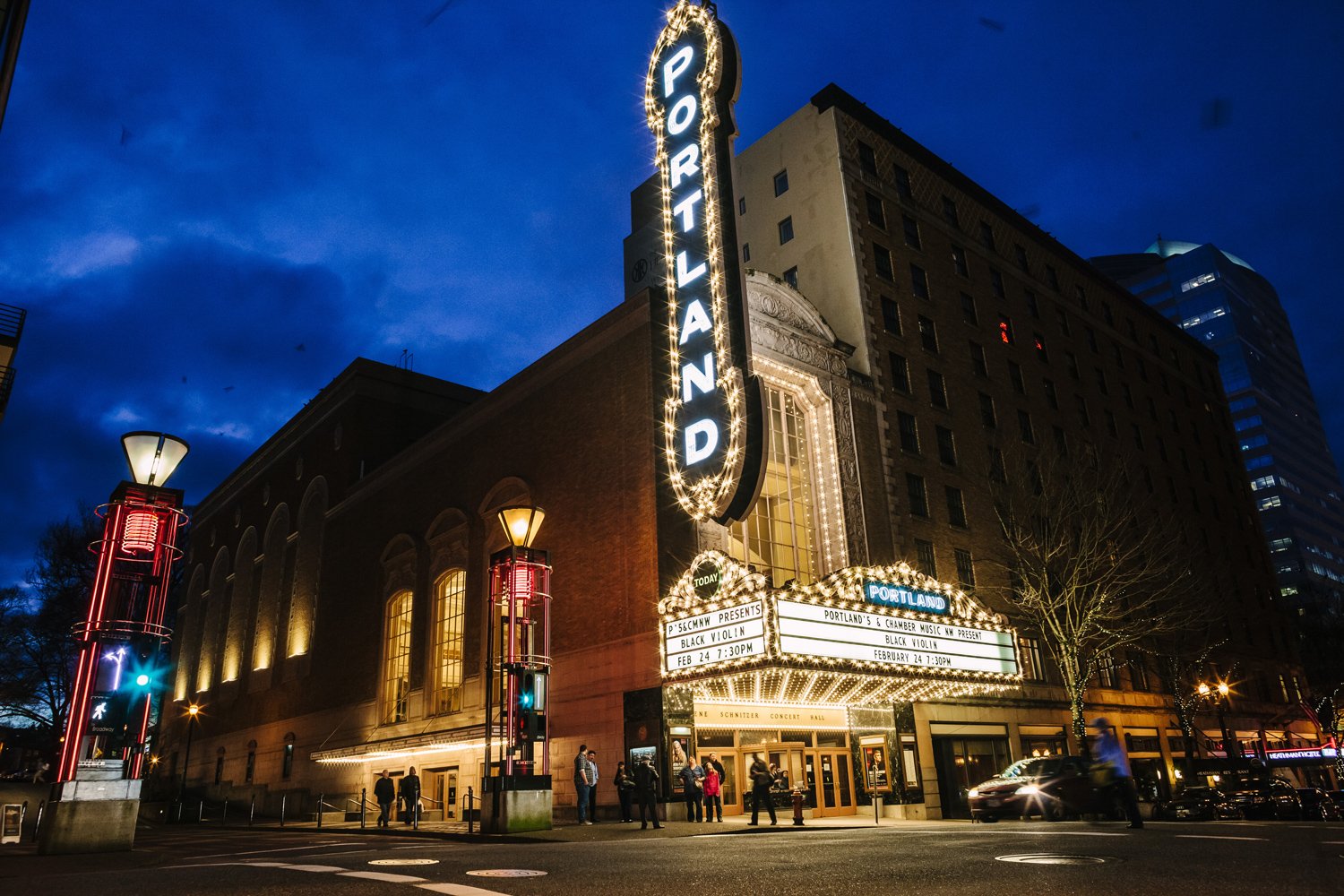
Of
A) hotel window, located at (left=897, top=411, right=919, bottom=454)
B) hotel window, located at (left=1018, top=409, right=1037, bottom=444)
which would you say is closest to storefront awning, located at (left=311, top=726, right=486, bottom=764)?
hotel window, located at (left=897, top=411, right=919, bottom=454)

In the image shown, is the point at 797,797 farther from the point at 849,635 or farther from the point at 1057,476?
the point at 1057,476

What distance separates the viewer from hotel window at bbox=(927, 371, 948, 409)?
35.4 meters

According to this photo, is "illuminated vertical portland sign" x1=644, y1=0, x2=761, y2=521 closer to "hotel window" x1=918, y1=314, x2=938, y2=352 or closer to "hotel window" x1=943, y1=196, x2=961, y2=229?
"hotel window" x1=918, y1=314, x2=938, y2=352

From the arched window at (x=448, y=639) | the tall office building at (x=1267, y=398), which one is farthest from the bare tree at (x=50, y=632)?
the tall office building at (x=1267, y=398)

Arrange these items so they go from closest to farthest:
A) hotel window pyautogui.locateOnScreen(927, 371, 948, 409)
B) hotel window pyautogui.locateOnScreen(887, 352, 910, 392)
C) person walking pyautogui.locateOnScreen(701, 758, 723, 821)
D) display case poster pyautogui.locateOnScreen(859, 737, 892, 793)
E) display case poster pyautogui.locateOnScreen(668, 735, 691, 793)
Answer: person walking pyautogui.locateOnScreen(701, 758, 723, 821), display case poster pyautogui.locateOnScreen(668, 735, 691, 793), display case poster pyautogui.locateOnScreen(859, 737, 892, 793), hotel window pyautogui.locateOnScreen(887, 352, 910, 392), hotel window pyautogui.locateOnScreen(927, 371, 948, 409)

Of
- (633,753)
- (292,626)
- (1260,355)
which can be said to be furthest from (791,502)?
(1260,355)

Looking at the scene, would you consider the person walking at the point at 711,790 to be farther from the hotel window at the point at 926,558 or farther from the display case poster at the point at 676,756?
the hotel window at the point at 926,558

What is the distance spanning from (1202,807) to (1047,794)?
6.15 metres

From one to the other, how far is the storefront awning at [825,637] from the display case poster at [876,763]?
1877 mm

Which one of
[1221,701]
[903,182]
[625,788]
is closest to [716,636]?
[625,788]

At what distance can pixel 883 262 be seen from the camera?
1444 inches

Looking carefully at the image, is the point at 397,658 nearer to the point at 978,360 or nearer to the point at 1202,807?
the point at 1202,807

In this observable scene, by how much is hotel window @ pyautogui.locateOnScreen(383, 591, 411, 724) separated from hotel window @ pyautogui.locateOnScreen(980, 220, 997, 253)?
31456 mm

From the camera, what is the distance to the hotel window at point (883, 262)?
119ft
